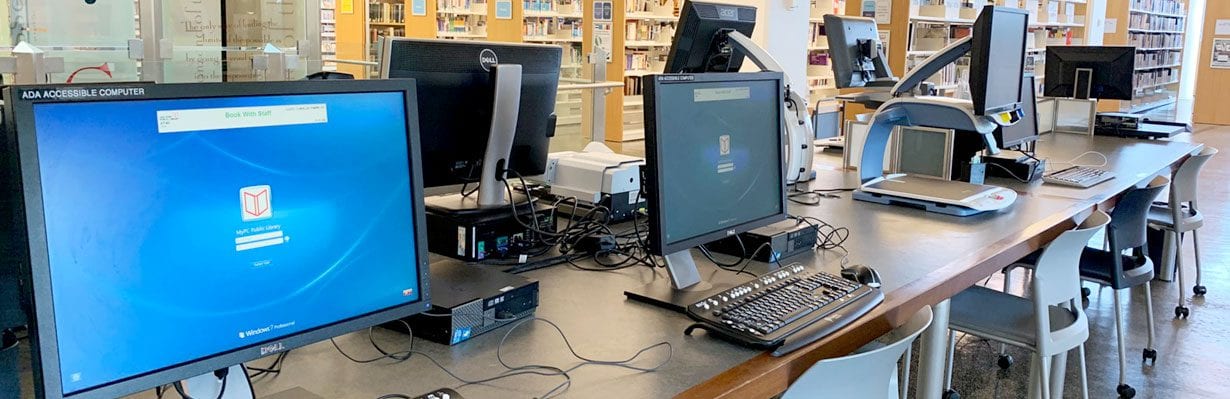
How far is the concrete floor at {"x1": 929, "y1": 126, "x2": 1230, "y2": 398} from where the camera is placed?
3.25 metres

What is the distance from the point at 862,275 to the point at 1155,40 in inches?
591

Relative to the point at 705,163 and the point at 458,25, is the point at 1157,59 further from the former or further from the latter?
the point at 705,163

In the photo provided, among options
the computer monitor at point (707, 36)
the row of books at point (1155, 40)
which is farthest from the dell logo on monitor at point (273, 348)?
the row of books at point (1155, 40)

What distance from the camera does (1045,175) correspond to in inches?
138

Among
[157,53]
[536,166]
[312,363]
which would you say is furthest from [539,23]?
[312,363]

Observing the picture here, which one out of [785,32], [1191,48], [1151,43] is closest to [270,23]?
[785,32]

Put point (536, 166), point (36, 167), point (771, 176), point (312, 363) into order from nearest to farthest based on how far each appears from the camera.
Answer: point (36, 167)
point (312, 363)
point (771, 176)
point (536, 166)

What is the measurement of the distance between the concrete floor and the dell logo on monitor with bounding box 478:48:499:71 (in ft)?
6.46

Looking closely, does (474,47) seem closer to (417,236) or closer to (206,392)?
(417,236)

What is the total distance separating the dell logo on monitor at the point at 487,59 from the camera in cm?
212

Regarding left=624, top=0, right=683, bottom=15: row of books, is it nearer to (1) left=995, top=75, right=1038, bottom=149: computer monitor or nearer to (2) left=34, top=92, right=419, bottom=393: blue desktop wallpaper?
(1) left=995, top=75, right=1038, bottom=149: computer monitor

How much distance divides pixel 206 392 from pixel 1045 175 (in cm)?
311

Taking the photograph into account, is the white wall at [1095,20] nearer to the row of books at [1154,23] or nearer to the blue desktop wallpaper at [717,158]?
the row of books at [1154,23]

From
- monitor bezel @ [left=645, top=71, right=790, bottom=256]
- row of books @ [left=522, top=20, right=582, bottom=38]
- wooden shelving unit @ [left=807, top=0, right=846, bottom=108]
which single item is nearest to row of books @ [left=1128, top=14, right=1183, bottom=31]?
wooden shelving unit @ [left=807, top=0, right=846, bottom=108]
